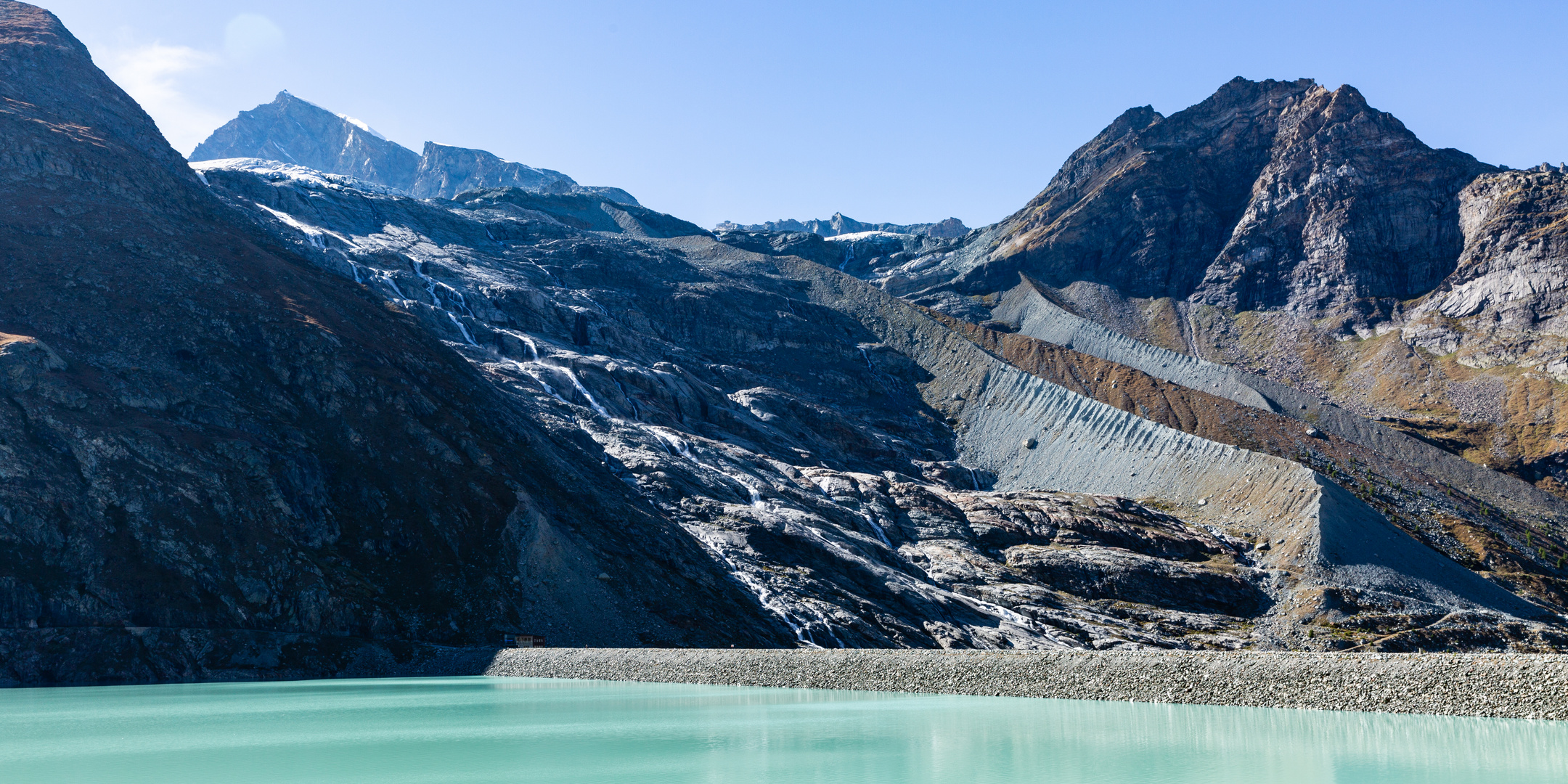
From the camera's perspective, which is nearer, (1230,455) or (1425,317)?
(1230,455)

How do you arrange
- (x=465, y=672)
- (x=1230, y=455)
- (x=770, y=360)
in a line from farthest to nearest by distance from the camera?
1. (x=770, y=360)
2. (x=1230, y=455)
3. (x=465, y=672)

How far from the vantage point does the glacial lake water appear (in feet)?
64.0

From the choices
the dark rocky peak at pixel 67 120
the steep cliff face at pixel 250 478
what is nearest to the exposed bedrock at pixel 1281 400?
the steep cliff face at pixel 250 478

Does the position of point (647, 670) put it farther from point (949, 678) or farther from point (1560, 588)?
point (1560, 588)

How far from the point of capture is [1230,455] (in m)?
111

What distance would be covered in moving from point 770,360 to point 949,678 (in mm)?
120325

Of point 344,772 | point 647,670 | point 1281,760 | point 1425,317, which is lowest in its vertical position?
point 647,670

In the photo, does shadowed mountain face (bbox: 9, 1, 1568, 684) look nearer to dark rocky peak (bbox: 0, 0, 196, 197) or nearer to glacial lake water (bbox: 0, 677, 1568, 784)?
dark rocky peak (bbox: 0, 0, 196, 197)

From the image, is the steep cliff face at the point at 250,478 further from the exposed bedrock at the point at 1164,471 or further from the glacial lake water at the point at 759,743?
the exposed bedrock at the point at 1164,471

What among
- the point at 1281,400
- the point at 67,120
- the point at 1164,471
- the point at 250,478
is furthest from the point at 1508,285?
the point at 67,120

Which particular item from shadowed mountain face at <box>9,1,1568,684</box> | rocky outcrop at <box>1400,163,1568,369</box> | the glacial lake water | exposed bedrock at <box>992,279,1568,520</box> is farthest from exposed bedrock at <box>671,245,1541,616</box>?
rocky outcrop at <box>1400,163,1568,369</box>

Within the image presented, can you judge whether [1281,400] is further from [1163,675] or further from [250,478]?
[250,478]

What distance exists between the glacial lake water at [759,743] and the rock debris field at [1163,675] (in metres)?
0.92

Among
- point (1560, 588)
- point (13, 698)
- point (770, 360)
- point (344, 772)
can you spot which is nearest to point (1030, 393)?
point (770, 360)
